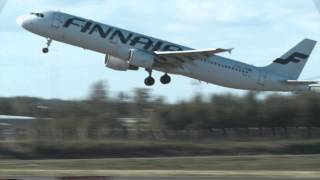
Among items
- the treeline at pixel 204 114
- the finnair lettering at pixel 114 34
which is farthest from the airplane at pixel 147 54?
the treeline at pixel 204 114

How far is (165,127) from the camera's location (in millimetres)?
98625

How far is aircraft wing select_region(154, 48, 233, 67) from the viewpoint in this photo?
5094 centimetres

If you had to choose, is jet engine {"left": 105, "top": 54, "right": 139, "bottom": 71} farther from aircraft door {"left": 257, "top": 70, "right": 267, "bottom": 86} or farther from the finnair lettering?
aircraft door {"left": 257, "top": 70, "right": 267, "bottom": 86}

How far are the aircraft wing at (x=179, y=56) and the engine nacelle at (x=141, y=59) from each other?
71 cm

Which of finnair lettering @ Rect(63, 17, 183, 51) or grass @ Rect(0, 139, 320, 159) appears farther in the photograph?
grass @ Rect(0, 139, 320, 159)

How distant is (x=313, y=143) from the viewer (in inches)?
3263

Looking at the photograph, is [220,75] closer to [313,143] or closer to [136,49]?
[136,49]

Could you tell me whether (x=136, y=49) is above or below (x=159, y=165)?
above

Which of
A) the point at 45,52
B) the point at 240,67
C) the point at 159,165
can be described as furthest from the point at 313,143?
the point at 45,52

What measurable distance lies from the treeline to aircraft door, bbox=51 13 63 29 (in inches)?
1884

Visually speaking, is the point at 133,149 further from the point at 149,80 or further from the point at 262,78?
the point at 149,80

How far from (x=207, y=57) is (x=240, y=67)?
15.3 feet

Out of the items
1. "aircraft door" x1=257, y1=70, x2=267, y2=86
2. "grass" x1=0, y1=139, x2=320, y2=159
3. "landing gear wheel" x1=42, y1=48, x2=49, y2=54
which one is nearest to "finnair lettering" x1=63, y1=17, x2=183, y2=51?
"landing gear wheel" x1=42, y1=48, x2=49, y2=54

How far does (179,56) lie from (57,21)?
8.15m
